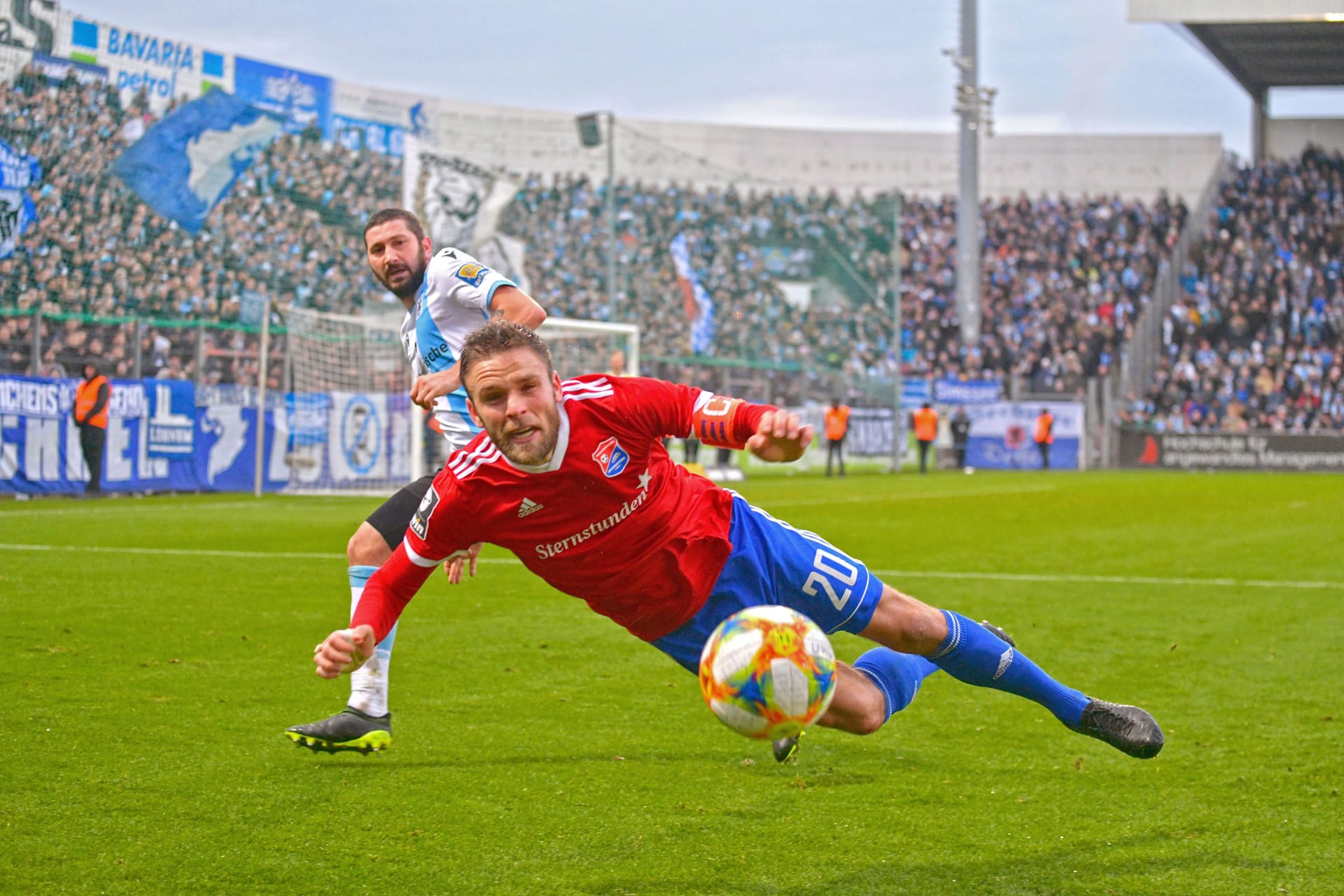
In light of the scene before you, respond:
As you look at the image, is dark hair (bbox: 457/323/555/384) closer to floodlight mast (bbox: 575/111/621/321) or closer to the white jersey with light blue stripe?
the white jersey with light blue stripe

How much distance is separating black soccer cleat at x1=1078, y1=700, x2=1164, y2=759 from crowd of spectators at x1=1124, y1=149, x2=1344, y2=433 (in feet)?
116

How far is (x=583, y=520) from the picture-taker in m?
3.92

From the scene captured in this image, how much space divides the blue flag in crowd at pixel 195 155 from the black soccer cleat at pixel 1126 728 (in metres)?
18.7

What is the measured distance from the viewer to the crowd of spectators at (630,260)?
1889 cm

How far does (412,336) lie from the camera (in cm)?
577

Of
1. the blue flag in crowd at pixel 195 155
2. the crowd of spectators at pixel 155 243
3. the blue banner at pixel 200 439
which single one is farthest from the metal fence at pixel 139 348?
the blue flag in crowd at pixel 195 155

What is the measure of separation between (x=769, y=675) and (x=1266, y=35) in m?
44.6

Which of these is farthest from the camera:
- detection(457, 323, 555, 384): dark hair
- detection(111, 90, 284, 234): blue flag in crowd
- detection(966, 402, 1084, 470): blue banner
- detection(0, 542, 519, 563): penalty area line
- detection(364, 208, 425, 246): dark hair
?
detection(966, 402, 1084, 470): blue banner

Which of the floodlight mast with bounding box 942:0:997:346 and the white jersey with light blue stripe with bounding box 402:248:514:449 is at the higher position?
the floodlight mast with bounding box 942:0:997:346

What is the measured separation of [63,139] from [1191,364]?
31329 mm

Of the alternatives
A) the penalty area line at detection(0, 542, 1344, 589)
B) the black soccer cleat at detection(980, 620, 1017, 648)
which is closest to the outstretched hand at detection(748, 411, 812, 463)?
the black soccer cleat at detection(980, 620, 1017, 648)

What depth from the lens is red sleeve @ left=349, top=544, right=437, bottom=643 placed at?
3.98 m

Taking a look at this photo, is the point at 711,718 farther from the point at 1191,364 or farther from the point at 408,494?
the point at 1191,364

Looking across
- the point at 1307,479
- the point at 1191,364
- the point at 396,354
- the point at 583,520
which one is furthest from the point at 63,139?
the point at 1191,364
